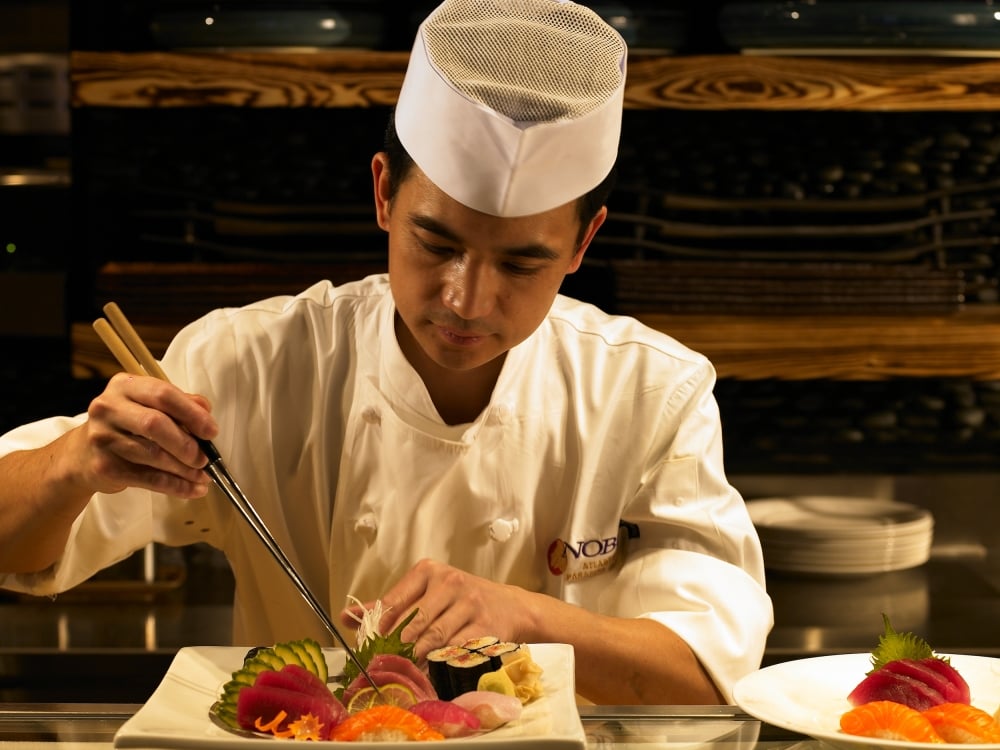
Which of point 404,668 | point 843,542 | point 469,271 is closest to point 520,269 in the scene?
point 469,271

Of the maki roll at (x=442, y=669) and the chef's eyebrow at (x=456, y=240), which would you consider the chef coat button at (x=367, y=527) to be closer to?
the chef's eyebrow at (x=456, y=240)

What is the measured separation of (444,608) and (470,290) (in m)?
0.46

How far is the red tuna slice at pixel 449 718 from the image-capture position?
47.5 inches

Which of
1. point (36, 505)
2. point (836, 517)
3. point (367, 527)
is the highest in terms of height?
point (36, 505)

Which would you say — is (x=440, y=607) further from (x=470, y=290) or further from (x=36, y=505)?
(x=36, y=505)

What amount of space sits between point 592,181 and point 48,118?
6.60 feet

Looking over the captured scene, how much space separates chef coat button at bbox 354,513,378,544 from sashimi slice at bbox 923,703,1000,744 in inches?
42.2

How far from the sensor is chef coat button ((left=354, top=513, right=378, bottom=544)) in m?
2.12

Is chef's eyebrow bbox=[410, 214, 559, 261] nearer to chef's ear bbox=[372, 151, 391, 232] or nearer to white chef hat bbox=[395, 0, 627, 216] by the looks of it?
white chef hat bbox=[395, 0, 627, 216]

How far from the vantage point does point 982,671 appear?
1438 millimetres

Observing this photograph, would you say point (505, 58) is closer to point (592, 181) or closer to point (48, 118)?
point (592, 181)

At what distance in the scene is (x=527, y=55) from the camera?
1.80 meters

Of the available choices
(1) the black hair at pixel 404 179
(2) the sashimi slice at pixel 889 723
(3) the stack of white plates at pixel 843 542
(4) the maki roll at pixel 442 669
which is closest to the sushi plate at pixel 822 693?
(2) the sashimi slice at pixel 889 723

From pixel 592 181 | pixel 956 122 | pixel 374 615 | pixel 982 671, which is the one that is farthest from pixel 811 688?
pixel 956 122
